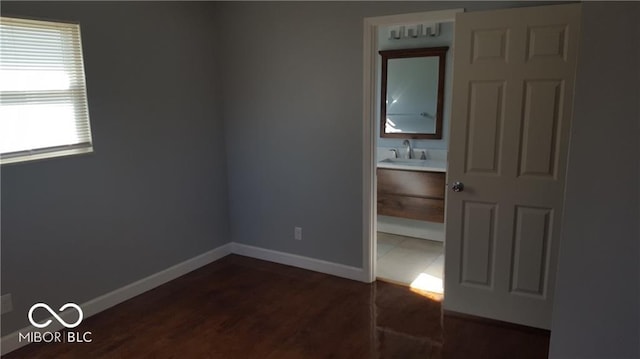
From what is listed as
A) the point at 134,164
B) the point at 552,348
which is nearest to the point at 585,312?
the point at 552,348

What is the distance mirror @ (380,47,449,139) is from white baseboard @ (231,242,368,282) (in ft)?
5.62

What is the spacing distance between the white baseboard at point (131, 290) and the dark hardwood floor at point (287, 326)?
6 centimetres

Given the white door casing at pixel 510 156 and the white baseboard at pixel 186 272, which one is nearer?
the white door casing at pixel 510 156

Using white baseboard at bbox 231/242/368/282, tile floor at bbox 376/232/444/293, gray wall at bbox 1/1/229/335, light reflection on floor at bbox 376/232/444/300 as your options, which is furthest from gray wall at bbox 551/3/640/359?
gray wall at bbox 1/1/229/335

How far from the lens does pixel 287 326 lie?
295cm

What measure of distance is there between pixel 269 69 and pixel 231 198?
121 centimetres

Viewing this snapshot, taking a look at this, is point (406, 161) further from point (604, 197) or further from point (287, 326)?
point (604, 197)

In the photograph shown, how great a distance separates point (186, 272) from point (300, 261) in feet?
3.08

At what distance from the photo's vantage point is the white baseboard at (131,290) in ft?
8.86

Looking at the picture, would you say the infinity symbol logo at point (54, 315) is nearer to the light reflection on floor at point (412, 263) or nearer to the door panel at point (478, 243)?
the light reflection on floor at point (412, 263)

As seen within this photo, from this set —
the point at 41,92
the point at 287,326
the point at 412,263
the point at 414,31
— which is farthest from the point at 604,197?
the point at 414,31

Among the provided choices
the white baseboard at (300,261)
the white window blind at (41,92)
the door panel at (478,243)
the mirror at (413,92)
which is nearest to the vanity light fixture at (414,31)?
the mirror at (413,92)

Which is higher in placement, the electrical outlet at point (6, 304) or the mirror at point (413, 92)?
the mirror at point (413, 92)

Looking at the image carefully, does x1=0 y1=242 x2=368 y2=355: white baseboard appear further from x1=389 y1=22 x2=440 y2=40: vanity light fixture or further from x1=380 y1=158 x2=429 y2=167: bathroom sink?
x1=389 y1=22 x2=440 y2=40: vanity light fixture
